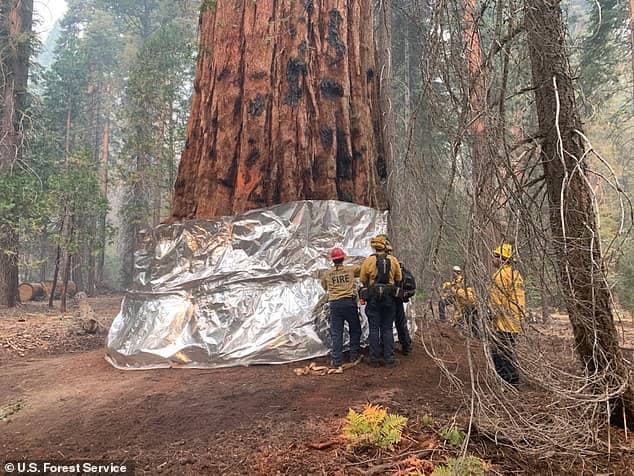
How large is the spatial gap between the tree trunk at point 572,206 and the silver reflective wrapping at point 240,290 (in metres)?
3.12

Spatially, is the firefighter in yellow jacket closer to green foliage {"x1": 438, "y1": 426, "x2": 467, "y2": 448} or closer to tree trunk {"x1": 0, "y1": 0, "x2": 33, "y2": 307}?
green foliage {"x1": 438, "y1": 426, "x2": 467, "y2": 448}

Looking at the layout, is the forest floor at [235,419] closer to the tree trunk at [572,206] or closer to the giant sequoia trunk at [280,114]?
the tree trunk at [572,206]

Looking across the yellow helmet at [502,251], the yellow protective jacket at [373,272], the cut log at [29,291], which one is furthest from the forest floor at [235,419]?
the cut log at [29,291]

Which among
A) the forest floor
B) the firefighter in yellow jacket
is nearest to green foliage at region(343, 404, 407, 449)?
the forest floor

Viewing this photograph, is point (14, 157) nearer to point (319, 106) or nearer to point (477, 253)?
point (319, 106)

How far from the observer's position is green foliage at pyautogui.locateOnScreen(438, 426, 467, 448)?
2.89m

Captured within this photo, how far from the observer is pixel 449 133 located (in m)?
2.81

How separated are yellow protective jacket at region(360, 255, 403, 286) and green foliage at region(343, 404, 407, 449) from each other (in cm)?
237

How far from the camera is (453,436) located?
Answer: 2.93 metres

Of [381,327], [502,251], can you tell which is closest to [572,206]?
[502,251]

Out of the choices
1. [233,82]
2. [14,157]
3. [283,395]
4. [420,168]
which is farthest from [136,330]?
[14,157]

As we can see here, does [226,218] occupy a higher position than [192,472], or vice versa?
[226,218]

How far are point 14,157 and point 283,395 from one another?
12.7 metres

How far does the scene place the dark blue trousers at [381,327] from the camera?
17.0 feet
